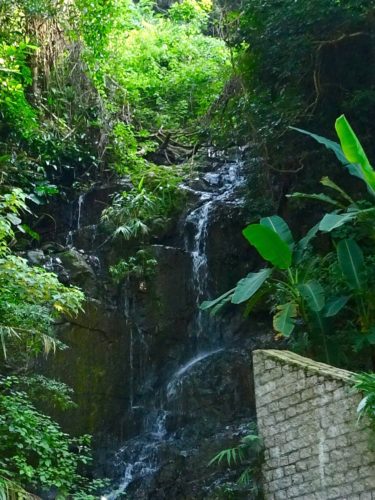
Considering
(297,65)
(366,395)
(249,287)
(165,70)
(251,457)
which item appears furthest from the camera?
(165,70)

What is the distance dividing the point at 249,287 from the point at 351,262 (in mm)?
1292

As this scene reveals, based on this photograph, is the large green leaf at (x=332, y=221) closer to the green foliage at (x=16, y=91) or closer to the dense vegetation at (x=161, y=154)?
the dense vegetation at (x=161, y=154)

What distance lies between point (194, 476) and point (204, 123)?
316 inches

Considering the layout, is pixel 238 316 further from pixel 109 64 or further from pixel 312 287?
pixel 109 64

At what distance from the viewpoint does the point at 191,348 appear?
12.4m

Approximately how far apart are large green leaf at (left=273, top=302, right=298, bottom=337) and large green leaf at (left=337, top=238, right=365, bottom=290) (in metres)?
0.78

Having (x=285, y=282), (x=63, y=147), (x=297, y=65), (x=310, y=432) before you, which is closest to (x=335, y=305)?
(x=285, y=282)

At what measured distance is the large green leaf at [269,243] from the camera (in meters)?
8.69

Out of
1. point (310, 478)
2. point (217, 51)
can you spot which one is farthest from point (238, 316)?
point (217, 51)

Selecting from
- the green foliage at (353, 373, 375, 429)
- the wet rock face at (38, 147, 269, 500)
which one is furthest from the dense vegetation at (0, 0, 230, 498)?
the green foliage at (353, 373, 375, 429)

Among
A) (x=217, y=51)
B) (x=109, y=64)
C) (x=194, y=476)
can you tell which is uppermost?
(x=217, y=51)

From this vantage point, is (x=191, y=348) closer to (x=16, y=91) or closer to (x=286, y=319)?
(x=286, y=319)

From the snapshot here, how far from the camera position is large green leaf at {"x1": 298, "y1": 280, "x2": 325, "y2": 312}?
8453 millimetres

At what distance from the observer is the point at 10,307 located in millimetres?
8406
